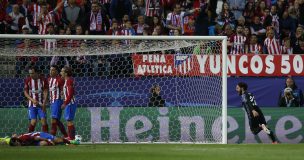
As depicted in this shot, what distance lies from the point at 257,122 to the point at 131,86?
2917mm

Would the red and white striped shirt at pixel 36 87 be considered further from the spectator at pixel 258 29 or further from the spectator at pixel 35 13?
the spectator at pixel 258 29

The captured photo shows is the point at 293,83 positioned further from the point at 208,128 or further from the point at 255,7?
the point at 255,7

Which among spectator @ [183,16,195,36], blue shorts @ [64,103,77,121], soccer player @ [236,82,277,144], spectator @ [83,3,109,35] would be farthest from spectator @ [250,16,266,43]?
blue shorts @ [64,103,77,121]

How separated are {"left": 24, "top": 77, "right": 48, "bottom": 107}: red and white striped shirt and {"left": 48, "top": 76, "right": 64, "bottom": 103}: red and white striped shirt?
0.20 meters

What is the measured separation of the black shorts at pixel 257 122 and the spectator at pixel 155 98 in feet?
6.56

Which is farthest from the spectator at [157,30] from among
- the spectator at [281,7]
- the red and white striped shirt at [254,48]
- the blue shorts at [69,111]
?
the blue shorts at [69,111]

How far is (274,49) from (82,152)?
9.57m

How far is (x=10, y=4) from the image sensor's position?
23.7 m

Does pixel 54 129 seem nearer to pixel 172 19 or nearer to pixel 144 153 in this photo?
pixel 144 153

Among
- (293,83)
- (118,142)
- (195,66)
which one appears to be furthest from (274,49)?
(118,142)

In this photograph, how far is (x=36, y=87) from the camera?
18.9 metres

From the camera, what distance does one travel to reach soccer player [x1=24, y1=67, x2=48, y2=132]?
60.9 feet

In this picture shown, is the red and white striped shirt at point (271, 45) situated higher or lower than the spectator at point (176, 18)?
lower

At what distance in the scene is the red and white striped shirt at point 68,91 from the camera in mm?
18312
